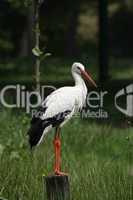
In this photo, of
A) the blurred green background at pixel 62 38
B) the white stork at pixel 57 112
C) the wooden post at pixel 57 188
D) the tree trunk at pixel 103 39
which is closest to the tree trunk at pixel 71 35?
the blurred green background at pixel 62 38

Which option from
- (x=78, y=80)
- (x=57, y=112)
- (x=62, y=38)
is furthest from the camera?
(x=62, y=38)

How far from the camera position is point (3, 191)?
7730 millimetres

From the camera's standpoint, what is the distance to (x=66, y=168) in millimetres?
8656

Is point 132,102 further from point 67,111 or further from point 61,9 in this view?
point 61,9

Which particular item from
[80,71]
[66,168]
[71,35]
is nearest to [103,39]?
[66,168]

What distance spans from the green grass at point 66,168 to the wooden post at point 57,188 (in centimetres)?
17

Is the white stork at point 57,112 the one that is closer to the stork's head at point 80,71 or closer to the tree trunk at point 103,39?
the stork's head at point 80,71

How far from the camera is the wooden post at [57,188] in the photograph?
7.30 metres

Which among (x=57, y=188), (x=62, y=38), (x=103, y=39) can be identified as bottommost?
(x=57, y=188)

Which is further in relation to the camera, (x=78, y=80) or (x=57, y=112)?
(x=78, y=80)

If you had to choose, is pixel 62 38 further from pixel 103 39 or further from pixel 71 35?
Answer: pixel 103 39

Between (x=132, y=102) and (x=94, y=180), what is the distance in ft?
25.4

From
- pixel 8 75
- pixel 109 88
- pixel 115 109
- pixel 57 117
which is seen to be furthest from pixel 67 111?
pixel 8 75

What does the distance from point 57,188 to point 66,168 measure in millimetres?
1351
